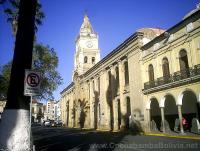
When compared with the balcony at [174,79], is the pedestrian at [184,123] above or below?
below

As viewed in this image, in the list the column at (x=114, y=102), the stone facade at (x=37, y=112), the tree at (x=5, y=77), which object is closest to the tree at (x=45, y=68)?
the tree at (x=5, y=77)

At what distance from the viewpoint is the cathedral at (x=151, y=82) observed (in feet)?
69.8

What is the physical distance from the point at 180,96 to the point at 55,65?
52.1ft

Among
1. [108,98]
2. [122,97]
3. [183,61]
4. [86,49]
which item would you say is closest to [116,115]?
[122,97]

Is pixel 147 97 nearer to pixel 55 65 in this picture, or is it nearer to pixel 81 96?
pixel 55 65

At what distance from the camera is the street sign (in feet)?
21.1

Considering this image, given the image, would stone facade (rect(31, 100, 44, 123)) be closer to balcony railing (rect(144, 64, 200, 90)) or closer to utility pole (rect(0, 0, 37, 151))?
balcony railing (rect(144, 64, 200, 90))

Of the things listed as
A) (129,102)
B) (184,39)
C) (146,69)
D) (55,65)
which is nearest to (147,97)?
(146,69)

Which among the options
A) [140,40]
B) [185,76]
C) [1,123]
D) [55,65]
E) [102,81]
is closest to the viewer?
[1,123]

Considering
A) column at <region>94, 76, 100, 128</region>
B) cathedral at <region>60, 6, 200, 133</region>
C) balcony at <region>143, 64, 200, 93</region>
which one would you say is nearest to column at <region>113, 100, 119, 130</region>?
cathedral at <region>60, 6, 200, 133</region>

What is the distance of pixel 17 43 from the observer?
7.08 meters

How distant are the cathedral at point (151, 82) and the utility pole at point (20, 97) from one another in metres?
15.8

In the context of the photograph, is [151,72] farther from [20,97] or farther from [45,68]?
[20,97]

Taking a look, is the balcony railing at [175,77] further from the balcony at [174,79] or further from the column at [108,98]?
the column at [108,98]
